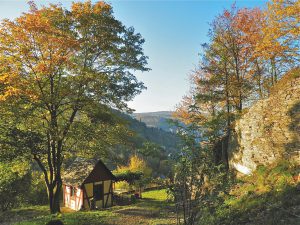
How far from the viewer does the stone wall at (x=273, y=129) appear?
13.7 meters

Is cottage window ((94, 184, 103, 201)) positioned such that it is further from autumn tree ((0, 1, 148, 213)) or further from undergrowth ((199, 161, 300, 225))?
undergrowth ((199, 161, 300, 225))

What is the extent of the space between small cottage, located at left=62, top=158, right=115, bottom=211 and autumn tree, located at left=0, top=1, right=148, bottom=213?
6.59m

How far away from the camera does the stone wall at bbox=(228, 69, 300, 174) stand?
539 inches

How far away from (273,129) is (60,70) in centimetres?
1350

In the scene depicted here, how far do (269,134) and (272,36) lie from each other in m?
6.67

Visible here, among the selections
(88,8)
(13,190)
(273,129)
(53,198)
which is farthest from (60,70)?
(13,190)

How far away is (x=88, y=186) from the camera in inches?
1001

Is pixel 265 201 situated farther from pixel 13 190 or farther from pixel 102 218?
pixel 13 190

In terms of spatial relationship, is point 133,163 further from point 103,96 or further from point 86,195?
point 103,96

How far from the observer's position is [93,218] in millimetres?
17875

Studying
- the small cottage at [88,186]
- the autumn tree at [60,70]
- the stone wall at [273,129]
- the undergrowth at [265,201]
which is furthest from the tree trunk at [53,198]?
the stone wall at [273,129]

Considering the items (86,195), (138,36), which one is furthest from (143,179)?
(86,195)

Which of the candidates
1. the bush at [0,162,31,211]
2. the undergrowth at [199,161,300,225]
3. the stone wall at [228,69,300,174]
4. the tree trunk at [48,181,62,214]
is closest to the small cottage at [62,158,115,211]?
the bush at [0,162,31,211]

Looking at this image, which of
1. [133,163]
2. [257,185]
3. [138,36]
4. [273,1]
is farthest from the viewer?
[133,163]
